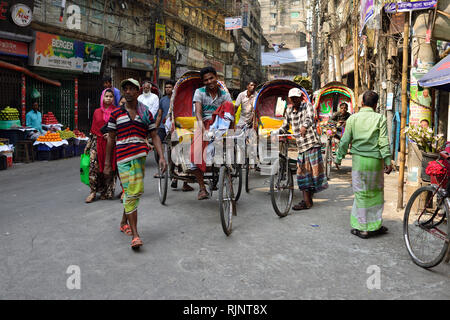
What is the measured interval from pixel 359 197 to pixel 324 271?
66.7 inches

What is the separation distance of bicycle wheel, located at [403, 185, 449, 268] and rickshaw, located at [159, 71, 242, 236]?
2.05m

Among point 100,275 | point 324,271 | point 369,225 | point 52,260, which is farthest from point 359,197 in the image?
point 52,260

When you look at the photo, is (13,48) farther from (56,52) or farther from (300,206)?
(300,206)

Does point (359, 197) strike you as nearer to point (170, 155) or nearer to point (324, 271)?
point (324, 271)

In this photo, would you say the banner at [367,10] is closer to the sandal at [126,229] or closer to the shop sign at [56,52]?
the sandal at [126,229]

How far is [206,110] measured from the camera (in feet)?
20.5

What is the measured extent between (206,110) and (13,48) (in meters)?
10.5

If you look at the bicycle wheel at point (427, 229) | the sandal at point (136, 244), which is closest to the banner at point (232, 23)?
the bicycle wheel at point (427, 229)

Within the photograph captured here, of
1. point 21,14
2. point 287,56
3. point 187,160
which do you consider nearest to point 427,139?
point 187,160

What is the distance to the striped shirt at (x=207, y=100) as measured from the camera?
20.2ft

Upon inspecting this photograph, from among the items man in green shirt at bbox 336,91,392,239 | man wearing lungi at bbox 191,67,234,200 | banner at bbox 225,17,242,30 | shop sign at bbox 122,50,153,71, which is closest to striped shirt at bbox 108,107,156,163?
man wearing lungi at bbox 191,67,234,200

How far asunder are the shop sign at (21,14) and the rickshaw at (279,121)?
8.75 meters

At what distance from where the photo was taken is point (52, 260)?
163 inches
